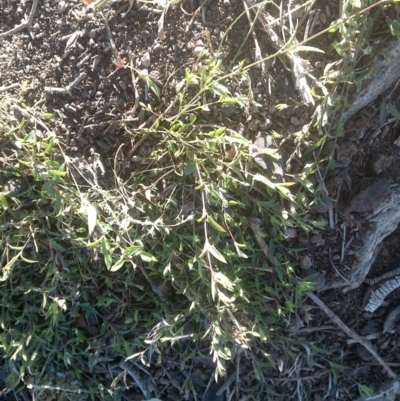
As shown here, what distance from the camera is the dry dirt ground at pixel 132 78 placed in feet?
7.29

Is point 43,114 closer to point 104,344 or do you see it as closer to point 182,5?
point 182,5

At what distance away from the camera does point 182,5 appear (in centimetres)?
222

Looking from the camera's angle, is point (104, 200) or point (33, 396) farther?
point (33, 396)

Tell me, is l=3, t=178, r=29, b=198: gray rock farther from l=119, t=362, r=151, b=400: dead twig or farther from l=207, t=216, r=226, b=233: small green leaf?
l=119, t=362, r=151, b=400: dead twig

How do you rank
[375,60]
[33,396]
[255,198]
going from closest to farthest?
[375,60]
[255,198]
[33,396]

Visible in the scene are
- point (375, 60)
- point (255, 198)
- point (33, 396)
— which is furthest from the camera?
point (33, 396)

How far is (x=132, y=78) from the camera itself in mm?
2236

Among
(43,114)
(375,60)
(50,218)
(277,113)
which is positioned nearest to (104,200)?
(50,218)

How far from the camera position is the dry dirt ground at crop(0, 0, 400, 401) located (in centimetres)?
222

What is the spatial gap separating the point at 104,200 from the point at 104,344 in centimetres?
70

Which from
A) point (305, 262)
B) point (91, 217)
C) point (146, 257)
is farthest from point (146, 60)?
point (305, 262)

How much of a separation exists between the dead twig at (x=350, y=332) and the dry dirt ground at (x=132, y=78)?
22 centimetres

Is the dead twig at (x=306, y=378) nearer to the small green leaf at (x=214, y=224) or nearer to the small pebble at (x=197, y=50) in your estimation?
the small green leaf at (x=214, y=224)

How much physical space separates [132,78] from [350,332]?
4.93ft
